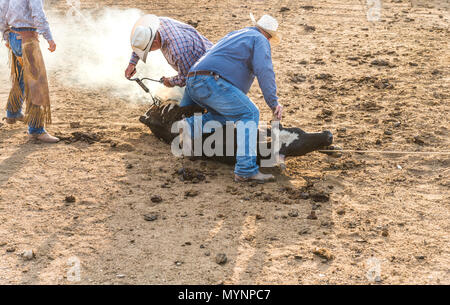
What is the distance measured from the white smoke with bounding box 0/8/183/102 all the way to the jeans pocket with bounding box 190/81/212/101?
969mm

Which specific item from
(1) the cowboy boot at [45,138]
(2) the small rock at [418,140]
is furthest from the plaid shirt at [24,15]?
(2) the small rock at [418,140]

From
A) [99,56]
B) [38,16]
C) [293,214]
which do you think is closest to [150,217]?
[293,214]

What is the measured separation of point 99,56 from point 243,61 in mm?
3967

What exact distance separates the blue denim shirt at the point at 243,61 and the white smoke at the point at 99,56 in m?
1.16

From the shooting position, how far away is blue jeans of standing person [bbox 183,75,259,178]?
15.5ft

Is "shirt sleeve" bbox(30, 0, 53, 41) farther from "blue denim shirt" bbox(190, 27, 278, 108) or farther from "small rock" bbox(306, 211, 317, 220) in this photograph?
"small rock" bbox(306, 211, 317, 220)

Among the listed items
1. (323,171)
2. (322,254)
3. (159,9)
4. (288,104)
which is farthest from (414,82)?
(159,9)

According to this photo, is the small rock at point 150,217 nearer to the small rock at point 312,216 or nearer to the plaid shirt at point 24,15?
the small rock at point 312,216

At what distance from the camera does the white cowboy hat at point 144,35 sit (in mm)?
4961

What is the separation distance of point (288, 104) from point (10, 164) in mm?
3145

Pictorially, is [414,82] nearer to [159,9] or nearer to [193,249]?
[193,249]

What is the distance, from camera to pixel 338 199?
4551 millimetres

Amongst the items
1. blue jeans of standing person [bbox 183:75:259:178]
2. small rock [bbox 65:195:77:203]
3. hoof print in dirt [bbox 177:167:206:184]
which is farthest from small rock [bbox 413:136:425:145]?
small rock [bbox 65:195:77:203]

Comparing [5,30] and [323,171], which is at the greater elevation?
[5,30]
